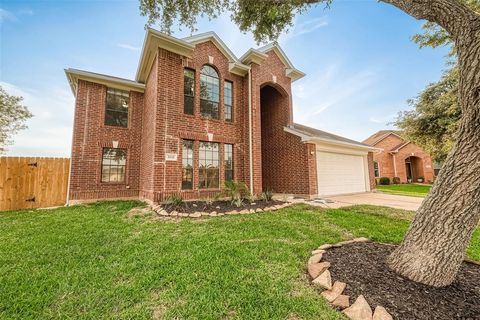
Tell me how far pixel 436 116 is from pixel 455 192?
17075mm

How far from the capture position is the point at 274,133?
432 inches

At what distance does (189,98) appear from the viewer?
7.90 m

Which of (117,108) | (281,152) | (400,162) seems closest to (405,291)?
(281,152)

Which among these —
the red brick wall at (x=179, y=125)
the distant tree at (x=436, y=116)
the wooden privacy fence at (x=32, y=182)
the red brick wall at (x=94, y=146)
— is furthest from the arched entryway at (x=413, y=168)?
the wooden privacy fence at (x=32, y=182)

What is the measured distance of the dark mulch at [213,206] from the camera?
19.9 feet

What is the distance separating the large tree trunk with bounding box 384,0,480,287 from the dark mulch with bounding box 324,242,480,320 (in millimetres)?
159

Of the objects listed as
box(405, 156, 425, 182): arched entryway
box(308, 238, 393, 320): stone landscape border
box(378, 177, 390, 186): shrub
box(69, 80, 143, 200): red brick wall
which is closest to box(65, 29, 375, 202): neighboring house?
box(69, 80, 143, 200): red brick wall

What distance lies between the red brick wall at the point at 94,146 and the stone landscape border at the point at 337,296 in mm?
8805

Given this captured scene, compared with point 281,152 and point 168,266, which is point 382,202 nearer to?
point 281,152

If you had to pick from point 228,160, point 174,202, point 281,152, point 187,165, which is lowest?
point 174,202

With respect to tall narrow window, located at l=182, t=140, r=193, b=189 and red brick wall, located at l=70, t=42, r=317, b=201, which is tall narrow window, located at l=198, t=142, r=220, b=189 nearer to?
red brick wall, located at l=70, t=42, r=317, b=201

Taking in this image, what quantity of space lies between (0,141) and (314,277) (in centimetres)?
2200

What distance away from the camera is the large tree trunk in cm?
208

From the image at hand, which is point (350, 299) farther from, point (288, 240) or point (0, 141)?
point (0, 141)
